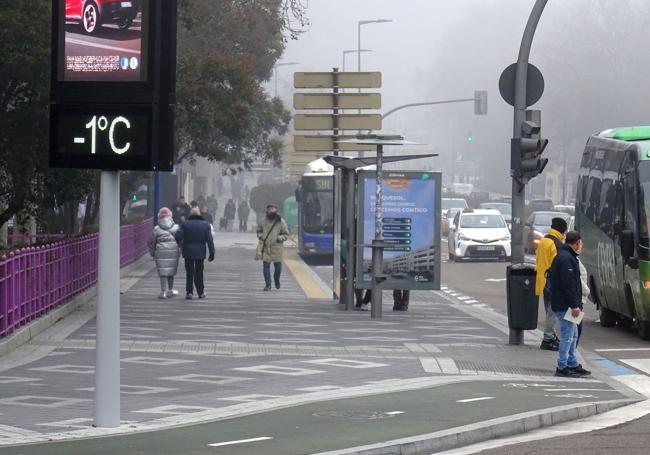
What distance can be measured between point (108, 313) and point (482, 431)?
Answer: 302 centimetres

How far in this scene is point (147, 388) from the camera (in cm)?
1400

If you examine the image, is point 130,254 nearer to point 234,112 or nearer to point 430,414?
point 234,112

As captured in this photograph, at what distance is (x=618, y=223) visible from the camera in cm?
2259

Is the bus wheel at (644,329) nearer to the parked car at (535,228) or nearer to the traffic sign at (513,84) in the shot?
the traffic sign at (513,84)

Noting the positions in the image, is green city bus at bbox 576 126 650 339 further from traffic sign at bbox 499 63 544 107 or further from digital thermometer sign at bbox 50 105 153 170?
digital thermometer sign at bbox 50 105 153 170

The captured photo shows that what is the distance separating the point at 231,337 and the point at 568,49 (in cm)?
7588

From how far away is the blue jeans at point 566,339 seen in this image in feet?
52.5

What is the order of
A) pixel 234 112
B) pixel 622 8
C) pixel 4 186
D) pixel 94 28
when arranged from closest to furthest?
pixel 94 28
pixel 4 186
pixel 234 112
pixel 622 8

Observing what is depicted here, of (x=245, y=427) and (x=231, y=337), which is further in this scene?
(x=231, y=337)

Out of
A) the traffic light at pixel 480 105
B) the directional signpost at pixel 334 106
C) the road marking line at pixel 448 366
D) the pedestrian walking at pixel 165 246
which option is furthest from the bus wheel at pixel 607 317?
the traffic light at pixel 480 105

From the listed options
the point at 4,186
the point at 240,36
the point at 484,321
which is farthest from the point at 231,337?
the point at 240,36

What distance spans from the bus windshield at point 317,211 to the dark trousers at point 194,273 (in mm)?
20453

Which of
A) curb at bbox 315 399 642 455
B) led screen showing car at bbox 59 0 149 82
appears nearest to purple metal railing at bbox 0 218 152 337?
led screen showing car at bbox 59 0 149 82

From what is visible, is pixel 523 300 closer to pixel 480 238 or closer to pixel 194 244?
pixel 194 244
